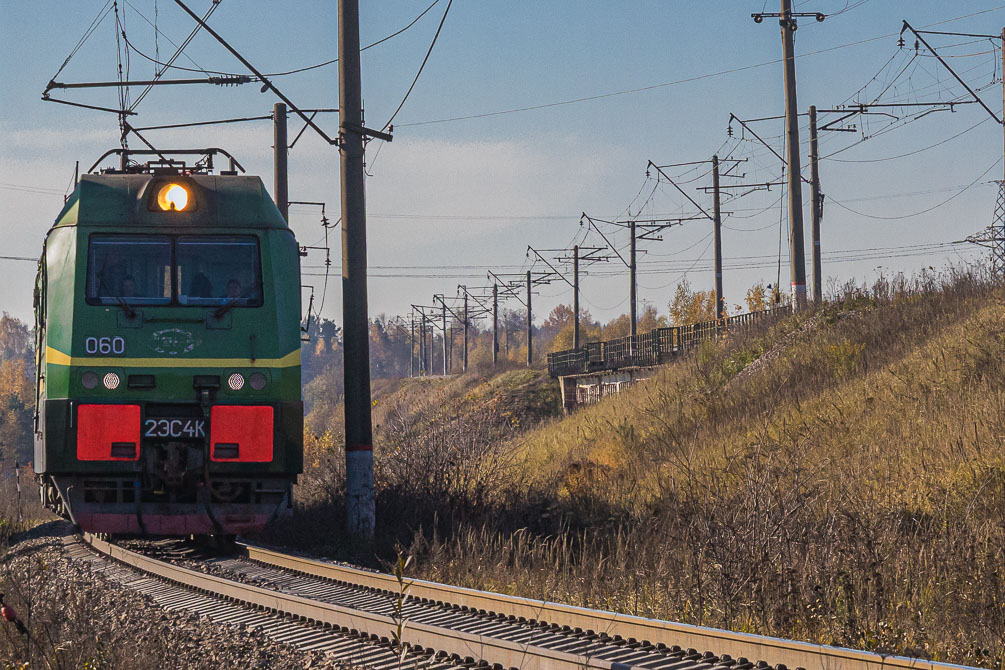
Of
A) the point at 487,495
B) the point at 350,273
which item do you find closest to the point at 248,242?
the point at 350,273

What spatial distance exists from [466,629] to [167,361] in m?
4.68

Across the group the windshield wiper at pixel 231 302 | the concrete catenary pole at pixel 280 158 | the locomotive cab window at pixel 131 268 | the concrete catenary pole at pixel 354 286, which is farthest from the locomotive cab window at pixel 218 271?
the concrete catenary pole at pixel 280 158

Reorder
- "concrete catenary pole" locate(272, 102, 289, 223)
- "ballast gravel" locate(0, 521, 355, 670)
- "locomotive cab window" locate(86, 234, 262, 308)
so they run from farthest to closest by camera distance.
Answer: "concrete catenary pole" locate(272, 102, 289, 223) → "locomotive cab window" locate(86, 234, 262, 308) → "ballast gravel" locate(0, 521, 355, 670)

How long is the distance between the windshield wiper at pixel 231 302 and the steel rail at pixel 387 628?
2479mm

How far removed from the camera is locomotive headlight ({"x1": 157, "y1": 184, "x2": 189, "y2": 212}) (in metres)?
10.9

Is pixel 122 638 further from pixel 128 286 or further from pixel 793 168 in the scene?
Result: pixel 793 168

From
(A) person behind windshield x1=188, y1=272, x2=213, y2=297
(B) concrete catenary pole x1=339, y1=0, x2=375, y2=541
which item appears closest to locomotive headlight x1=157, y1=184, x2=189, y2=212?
(A) person behind windshield x1=188, y1=272, x2=213, y2=297

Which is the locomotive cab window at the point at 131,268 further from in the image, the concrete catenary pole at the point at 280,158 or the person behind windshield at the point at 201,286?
the concrete catenary pole at the point at 280,158

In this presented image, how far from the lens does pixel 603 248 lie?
57781mm

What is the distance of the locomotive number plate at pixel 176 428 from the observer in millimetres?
10258

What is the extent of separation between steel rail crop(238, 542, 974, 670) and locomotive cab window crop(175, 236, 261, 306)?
9.70 ft

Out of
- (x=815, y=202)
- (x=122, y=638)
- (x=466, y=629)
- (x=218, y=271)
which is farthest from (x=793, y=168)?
(x=122, y=638)

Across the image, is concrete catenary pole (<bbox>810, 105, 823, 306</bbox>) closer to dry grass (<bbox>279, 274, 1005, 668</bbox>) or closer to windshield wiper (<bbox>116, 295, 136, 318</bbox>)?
dry grass (<bbox>279, 274, 1005, 668</bbox>)

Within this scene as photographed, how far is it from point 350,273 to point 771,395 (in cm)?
760
